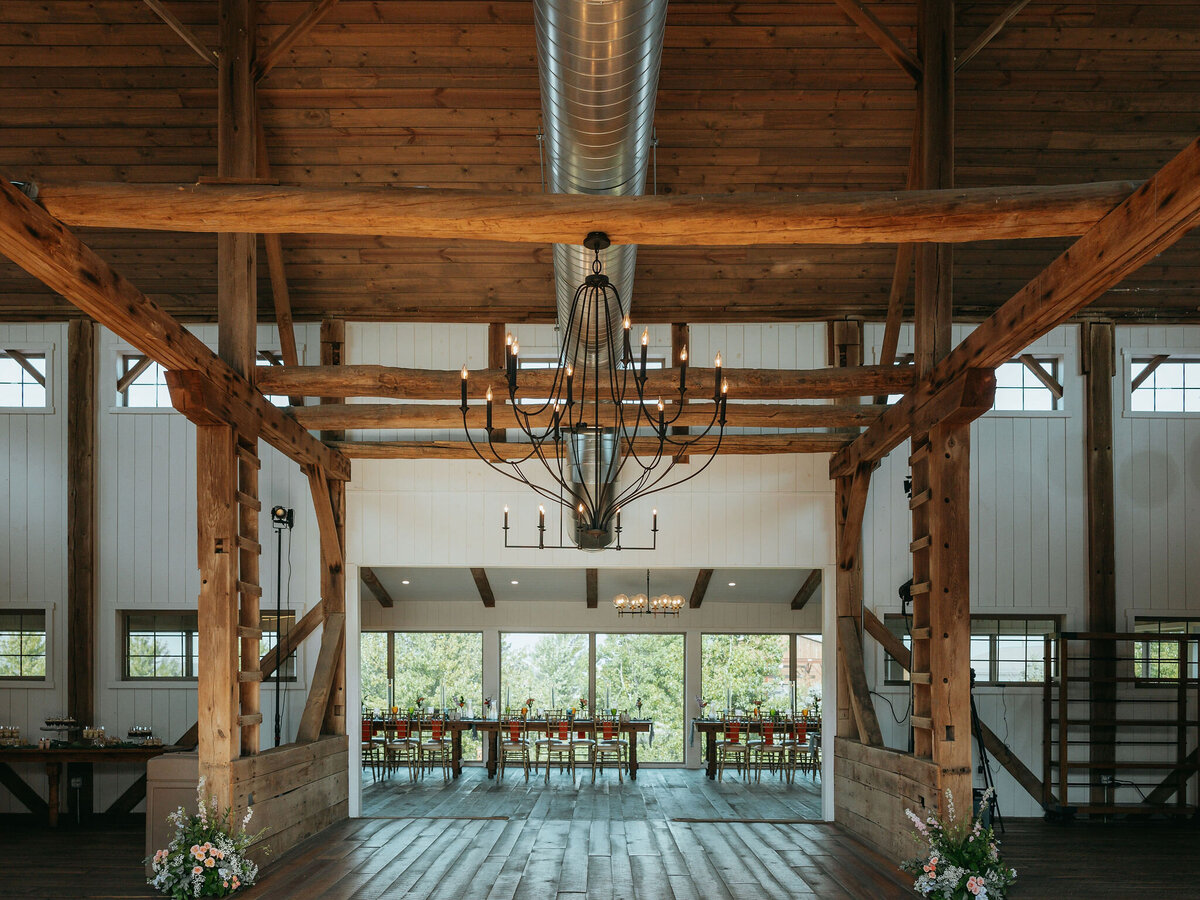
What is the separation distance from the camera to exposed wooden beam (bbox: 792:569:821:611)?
1382 centimetres

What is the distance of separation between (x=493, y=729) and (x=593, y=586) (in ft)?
7.60

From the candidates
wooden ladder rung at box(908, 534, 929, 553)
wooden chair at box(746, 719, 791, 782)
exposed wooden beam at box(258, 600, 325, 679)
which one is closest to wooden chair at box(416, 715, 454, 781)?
exposed wooden beam at box(258, 600, 325, 679)

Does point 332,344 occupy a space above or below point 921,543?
above

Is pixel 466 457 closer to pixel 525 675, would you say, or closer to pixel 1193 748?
pixel 525 675

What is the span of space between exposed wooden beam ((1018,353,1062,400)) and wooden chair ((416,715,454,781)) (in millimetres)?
8213

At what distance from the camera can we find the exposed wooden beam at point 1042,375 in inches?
420

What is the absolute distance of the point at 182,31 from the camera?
7270mm

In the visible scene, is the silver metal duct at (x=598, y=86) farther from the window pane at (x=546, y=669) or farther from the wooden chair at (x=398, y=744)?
the window pane at (x=546, y=669)

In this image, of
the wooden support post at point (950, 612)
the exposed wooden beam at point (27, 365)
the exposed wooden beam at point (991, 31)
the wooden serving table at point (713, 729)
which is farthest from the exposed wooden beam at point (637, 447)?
the wooden serving table at point (713, 729)

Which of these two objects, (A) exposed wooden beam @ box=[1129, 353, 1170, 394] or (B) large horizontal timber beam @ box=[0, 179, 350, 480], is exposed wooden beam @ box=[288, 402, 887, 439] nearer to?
(B) large horizontal timber beam @ box=[0, 179, 350, 480]

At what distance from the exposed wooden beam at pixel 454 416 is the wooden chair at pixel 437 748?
18.5 ft

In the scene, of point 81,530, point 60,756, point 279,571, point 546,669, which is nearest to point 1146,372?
point 546,669

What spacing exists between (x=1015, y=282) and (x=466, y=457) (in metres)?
5.77

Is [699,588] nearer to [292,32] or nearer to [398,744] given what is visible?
[398,744]
